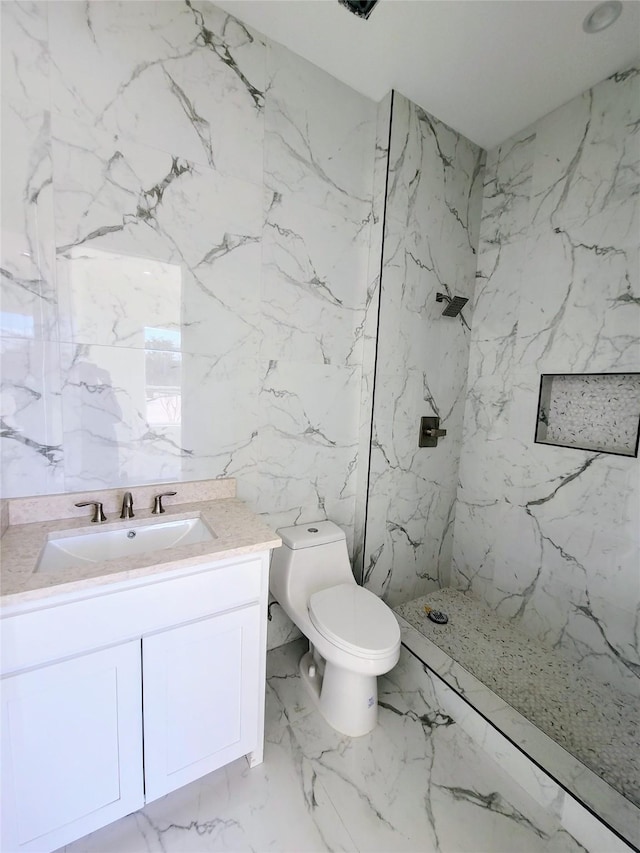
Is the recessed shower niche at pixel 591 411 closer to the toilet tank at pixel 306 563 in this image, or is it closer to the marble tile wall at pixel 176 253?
the marble tile wall at pixel 176 253

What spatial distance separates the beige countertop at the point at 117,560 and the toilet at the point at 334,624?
45 centimetres

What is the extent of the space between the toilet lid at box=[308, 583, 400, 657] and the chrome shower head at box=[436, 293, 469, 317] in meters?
1.58

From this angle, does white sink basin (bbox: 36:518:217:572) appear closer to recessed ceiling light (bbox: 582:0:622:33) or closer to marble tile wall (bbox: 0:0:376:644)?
marble tile wall (bbox: 0:0:376:644)

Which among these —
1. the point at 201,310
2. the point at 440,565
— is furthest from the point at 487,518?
the point at 201,310

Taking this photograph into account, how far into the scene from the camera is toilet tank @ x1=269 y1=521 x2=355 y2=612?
1.67m

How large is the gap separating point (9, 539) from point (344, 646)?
3.98 feet

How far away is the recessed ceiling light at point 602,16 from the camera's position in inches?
51.9

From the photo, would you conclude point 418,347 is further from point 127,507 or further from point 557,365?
point 127,507

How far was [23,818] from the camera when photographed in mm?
932

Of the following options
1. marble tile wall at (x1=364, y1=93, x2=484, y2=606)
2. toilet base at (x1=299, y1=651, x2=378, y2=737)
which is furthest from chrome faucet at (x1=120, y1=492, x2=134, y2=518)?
marble tile wall at (x1=364, y1=93, x2=484, y2=606)

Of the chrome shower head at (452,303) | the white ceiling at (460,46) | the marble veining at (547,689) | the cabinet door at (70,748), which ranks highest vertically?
the white ceiling at (460,46)

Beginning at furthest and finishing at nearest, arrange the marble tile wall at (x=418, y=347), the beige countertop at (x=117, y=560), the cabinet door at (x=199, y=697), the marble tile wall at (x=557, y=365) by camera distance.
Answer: the marble tile wall at (x=418, y=347) → the marble tile wall at (x=557, y=365) → the cabinet door at (x=199, y=697) → the beige countertop at (x=117, y=560)

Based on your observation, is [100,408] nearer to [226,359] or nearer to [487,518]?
[226,359]

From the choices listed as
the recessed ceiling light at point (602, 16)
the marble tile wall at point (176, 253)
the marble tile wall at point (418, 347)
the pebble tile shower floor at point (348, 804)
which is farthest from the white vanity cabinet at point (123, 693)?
the recessed ceiling light at point (602, 16)
